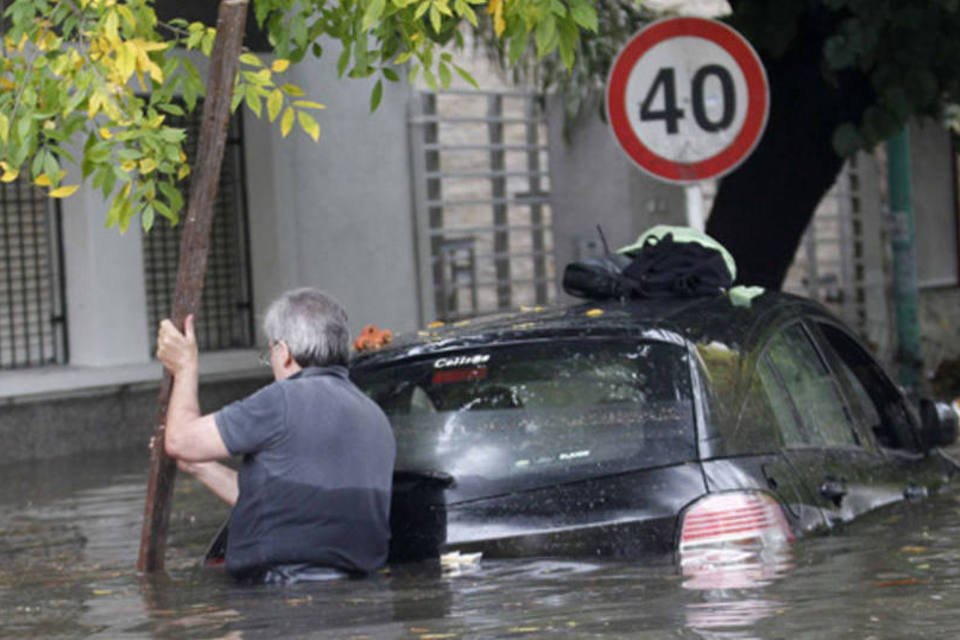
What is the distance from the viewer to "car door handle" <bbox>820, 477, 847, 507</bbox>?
24.3 feet

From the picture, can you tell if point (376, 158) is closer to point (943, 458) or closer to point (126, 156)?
point (943, 458)

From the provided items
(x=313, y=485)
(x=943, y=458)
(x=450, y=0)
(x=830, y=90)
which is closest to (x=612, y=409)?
(x=313, y=485)

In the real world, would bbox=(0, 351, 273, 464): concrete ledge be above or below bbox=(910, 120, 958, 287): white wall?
below

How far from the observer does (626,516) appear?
6848 mm

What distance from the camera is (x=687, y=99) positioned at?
10297mm

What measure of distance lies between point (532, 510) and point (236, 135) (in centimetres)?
1009

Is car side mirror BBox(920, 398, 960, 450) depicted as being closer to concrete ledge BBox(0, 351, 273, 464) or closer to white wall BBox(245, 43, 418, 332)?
concrete ledge BBox(0, 351, 273, 464)

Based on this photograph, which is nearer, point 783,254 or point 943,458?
point 943,458

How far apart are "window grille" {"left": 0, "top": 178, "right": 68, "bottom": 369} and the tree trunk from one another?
4.79m

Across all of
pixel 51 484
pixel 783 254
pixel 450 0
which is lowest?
pixel 51 484

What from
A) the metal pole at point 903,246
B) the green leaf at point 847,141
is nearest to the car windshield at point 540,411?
the green leaf at point 847,141

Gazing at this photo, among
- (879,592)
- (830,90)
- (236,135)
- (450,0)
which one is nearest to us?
(879,592)

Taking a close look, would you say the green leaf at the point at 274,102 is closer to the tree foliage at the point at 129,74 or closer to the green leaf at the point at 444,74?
the tree foliage at the point at 129,74

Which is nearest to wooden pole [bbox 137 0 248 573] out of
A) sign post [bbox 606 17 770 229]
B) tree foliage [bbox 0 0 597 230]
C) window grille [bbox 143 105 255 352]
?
tree foliage [bbox 0 0 597 230]
